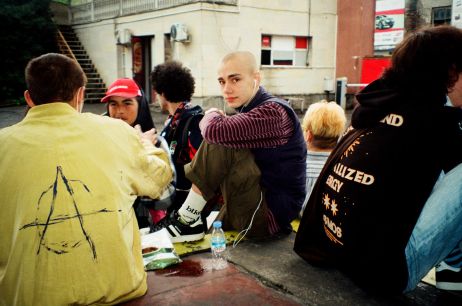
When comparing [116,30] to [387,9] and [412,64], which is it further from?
[412,64]

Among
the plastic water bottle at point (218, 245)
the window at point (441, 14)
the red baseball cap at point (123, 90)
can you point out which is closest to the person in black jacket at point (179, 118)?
the red baseball cap at point (123, 90)

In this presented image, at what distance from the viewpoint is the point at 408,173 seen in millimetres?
2020

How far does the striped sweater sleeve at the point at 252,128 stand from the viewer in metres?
2.83

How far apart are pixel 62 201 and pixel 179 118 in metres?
2.16

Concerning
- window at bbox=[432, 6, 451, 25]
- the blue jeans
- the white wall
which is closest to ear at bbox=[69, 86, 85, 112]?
the blue jeans

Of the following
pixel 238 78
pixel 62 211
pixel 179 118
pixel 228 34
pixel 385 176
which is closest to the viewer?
pixel 62 211

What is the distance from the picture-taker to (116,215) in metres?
1.90

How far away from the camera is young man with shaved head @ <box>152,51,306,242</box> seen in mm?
2887

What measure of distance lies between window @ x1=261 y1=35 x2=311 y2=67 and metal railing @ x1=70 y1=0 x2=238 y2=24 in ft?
7.60

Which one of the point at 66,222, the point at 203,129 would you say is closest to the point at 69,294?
the point at 66,222

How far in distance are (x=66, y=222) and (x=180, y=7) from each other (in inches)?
566

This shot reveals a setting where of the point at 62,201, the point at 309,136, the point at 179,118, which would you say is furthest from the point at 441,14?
the point at 62,201

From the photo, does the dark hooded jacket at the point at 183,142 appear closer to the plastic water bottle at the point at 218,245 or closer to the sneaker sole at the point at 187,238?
the sneaker sole at the point at 187,238

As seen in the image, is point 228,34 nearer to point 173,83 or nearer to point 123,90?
point 173,83
